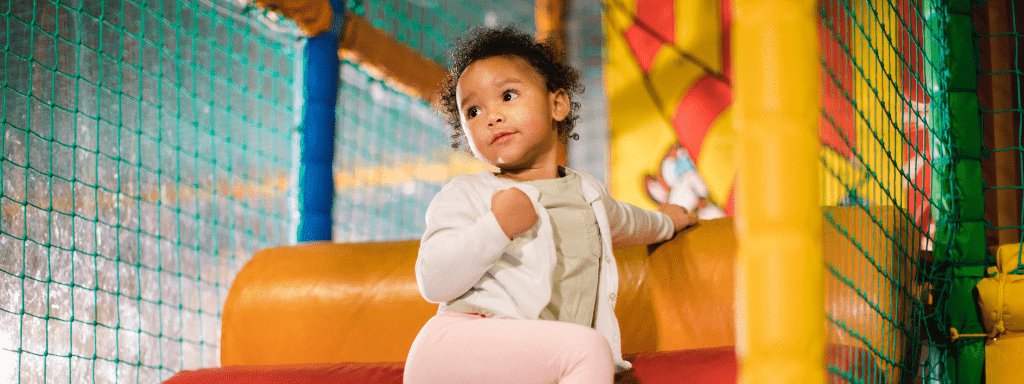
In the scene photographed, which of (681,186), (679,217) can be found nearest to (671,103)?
(681,186)

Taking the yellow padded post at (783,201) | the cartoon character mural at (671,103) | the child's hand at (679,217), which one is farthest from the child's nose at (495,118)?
the cartoon character mural at (671,103)

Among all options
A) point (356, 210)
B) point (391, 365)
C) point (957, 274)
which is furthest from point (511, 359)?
point (356, 210)

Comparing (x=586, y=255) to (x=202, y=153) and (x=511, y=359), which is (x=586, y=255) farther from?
(x=202, y=153)

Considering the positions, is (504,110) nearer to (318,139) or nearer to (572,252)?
(572,252)

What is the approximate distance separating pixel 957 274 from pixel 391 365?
0.76 metres

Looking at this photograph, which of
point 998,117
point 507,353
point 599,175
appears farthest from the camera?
point 599,175

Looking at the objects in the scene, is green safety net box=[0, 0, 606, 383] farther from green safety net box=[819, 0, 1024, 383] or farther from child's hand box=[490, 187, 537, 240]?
green safety net box=[819, 0, 1024, 383]

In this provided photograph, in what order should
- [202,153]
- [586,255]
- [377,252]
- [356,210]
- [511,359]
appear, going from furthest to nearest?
[356,210]
[202,153]
[377,252]
[586,255]
[511,359]

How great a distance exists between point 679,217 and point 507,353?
19.3 inches

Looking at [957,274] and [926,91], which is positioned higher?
[926,91]

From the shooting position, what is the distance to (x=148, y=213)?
1.73 metres

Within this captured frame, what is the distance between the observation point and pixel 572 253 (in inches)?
33.9

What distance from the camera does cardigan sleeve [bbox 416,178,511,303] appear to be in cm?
73

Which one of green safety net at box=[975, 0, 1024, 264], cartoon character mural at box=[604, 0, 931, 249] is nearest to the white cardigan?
green safety net at box=[975, 0, 1024, 264]
